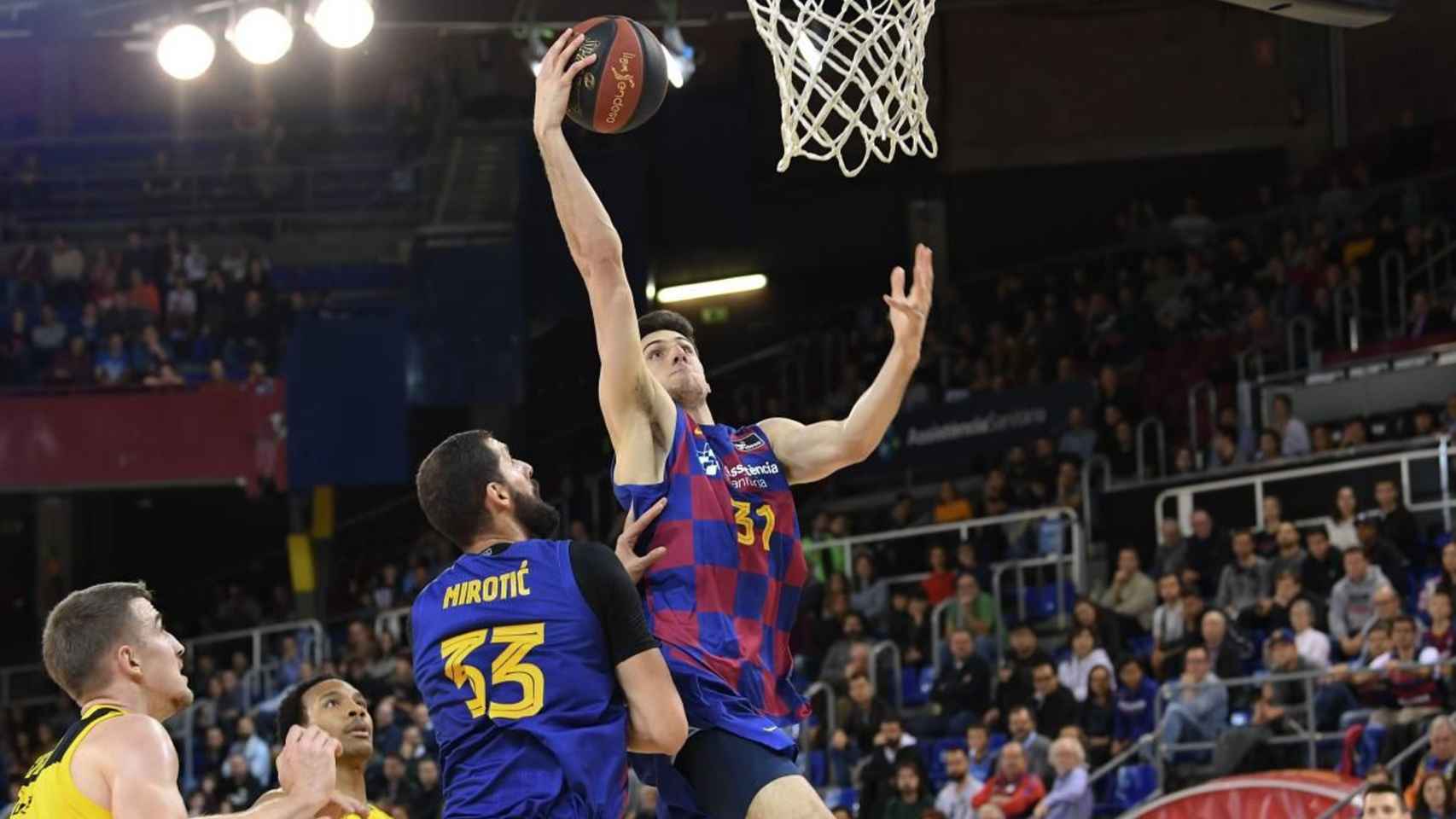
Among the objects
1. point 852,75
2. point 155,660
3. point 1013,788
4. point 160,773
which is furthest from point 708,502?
point 1013,788

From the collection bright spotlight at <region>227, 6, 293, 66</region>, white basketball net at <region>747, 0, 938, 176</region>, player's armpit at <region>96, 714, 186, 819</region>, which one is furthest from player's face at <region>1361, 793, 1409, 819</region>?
bright spotlight at <region>227, 6, 293, 66</region>

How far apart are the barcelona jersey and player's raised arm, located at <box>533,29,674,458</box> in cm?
27

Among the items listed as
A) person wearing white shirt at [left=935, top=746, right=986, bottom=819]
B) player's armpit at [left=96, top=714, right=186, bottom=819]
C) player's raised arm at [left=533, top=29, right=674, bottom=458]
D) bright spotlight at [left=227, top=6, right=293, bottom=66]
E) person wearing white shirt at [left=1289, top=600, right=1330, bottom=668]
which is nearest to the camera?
player's armpit at [left=96, top=714, right=186, bottom=819]

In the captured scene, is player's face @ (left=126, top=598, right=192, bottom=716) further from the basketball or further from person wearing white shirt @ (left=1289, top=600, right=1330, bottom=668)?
person wearing white shirt @ (left=1289, top=600, right=1330, bottom=668)

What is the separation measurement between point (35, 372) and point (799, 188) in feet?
30.7

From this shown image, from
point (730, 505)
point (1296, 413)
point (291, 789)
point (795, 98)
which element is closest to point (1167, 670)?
point (1296, 413)

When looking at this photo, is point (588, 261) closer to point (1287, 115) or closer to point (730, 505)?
point (730, 505)

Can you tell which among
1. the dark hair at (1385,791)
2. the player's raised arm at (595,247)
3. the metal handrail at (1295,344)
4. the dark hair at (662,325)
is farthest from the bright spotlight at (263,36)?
the player's raised arm at (595,247)

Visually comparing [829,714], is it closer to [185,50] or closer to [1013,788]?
[1013,788]

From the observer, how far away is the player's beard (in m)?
5.43

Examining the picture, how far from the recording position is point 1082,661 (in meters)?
15.3

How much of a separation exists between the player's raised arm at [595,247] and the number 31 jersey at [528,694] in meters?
0.68

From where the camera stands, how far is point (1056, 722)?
48.6ft

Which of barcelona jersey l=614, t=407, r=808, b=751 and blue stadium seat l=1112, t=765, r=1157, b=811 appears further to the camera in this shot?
blue stadium seat l=1112, t=765, r=1157, b=811
